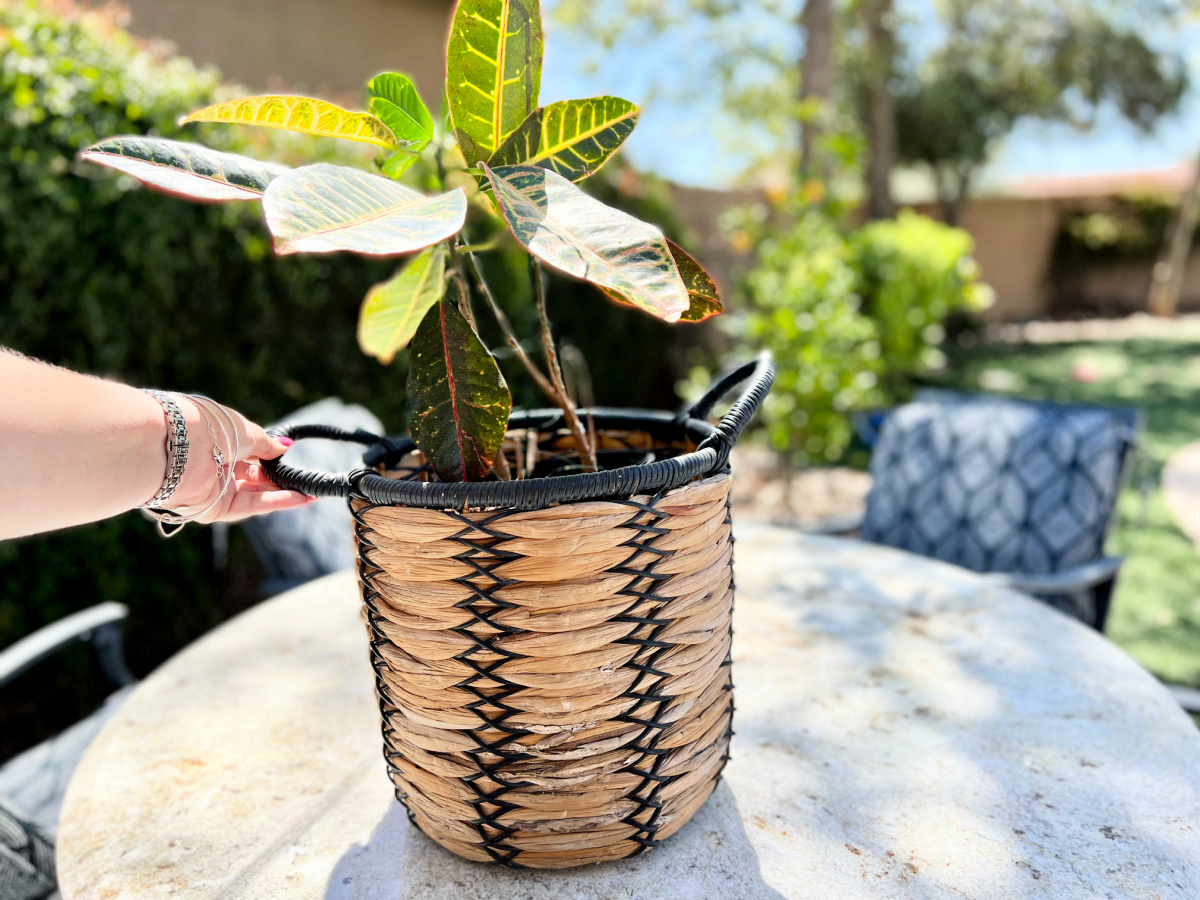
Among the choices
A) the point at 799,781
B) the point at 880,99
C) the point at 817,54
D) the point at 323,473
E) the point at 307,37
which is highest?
the point at 880,99

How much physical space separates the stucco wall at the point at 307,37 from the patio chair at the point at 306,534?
3.53 metres

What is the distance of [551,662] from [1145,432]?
6585 mm

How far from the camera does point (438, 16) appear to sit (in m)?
7.13

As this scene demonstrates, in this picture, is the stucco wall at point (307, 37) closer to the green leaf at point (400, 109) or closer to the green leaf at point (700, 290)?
the green leaf at point (400, 109)

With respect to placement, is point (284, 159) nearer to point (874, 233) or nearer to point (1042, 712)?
point (1042, 712)

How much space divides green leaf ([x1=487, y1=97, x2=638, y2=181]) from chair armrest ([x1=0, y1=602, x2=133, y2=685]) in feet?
4.69

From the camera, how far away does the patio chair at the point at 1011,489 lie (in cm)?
190

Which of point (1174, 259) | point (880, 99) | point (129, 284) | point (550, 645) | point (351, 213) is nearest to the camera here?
point (351, 213)

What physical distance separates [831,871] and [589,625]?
0.35 metres

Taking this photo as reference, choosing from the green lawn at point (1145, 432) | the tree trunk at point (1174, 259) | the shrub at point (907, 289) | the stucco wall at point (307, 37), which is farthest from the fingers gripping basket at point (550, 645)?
the tree trunk at point (1174, 259)

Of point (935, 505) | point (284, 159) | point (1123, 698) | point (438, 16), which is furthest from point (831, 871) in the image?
point (438, 16)

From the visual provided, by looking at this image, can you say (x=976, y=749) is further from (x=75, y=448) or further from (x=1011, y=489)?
(x=1011, y=489)

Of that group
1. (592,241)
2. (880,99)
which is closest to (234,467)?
(592,241)

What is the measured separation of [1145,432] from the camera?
227 inches
